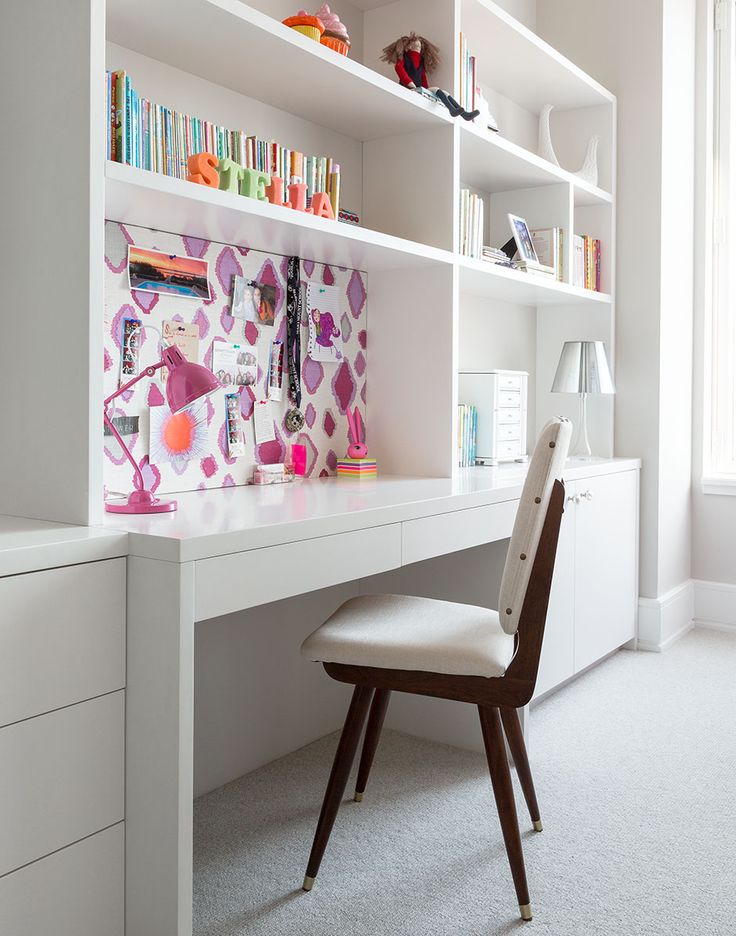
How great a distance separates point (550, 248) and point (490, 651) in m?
1.95

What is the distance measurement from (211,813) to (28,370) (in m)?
1.12

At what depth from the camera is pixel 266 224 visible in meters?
1.90

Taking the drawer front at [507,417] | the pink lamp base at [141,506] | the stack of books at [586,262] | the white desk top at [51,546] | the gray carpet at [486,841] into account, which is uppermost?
the stack of books at [586,262]

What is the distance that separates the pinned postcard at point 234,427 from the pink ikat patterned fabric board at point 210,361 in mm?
16

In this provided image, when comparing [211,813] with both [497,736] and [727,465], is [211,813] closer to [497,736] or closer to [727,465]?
[497,736]

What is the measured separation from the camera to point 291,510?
174 centimetres

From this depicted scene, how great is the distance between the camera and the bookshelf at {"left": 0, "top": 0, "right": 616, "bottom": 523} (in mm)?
1465

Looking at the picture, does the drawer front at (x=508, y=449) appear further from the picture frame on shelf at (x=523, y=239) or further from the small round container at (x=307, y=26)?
the small round container at (x=307, y=26)

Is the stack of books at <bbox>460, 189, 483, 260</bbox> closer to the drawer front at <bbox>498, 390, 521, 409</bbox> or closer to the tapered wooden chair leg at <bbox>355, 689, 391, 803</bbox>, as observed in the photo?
the drawer front at <bbox>498, 390, 521, 409</bbox>

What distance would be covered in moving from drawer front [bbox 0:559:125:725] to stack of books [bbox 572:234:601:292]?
94.9 inches

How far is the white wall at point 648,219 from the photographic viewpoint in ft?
11.2

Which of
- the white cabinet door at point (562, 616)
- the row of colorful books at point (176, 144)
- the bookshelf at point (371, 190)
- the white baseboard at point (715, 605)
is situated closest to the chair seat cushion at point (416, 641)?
the bookshelf at point (371, 190)

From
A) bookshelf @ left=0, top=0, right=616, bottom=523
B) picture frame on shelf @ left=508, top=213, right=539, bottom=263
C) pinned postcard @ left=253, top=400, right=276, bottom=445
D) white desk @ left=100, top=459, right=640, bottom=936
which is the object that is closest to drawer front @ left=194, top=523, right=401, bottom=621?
white desk @ left=100, top=459, right=640, bottom=936

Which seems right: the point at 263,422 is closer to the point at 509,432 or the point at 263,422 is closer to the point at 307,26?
the point at 307,26
